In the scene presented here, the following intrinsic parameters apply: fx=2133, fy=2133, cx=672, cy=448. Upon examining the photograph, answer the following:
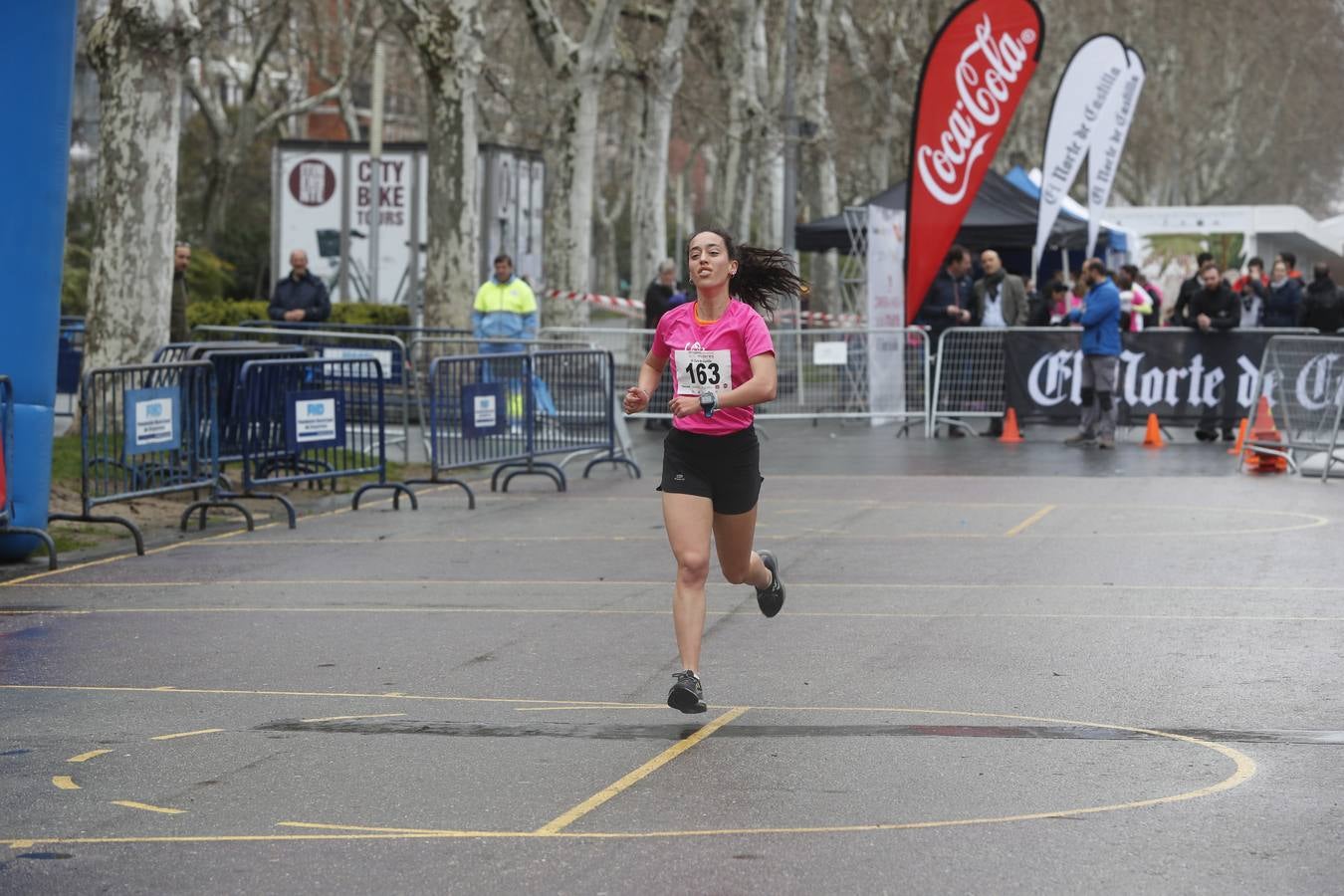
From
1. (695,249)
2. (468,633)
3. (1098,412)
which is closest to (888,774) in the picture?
(695,249)

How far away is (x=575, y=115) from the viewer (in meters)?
30.9

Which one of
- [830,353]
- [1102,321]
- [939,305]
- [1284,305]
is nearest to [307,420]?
[1102,321]

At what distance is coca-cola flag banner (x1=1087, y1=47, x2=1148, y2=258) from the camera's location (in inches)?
1088

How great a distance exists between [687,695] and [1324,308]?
19565mm

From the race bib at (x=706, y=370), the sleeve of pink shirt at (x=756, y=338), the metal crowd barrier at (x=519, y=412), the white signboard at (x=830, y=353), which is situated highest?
the sleeve of pink shirt at (x=756, y=338)

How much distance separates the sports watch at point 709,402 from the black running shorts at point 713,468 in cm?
28

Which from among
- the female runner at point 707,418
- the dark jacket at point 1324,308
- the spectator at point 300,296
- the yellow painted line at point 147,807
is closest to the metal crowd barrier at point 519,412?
the spectator at point 300,296

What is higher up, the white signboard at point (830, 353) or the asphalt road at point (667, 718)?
the white signboard at point (830, 353)

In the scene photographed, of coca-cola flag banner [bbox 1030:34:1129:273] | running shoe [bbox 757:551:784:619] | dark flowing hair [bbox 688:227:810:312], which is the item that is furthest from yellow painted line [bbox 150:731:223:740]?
coca-cola flag banner [bbox 1030:34:1129:273]

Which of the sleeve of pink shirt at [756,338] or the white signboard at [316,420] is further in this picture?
the white signboard at [316,420]

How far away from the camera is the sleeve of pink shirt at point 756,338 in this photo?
825 centimetres

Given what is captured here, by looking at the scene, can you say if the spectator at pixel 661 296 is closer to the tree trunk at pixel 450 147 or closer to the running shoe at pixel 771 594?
the tree trunk at pixel 450 147

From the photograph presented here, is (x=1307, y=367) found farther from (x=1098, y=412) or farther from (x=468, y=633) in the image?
(x=468, y=633)

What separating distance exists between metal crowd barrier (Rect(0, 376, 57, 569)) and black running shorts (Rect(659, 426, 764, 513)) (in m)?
5.55
